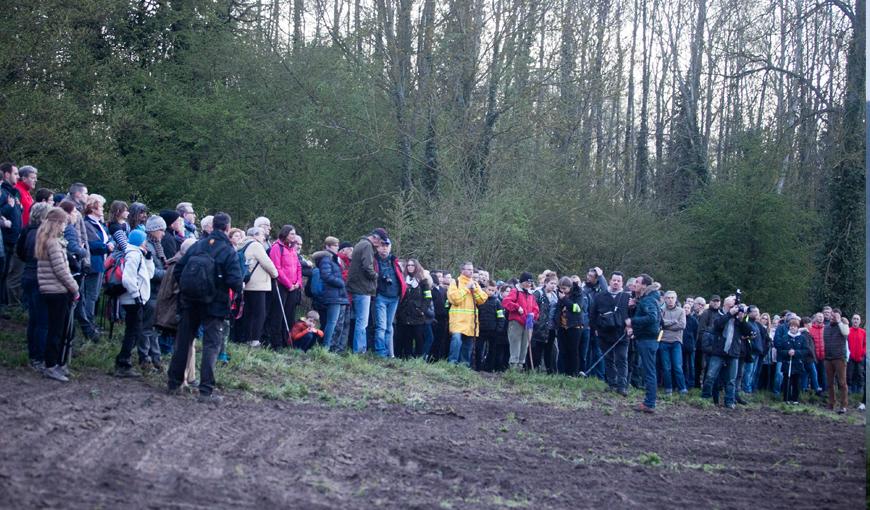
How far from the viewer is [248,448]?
9016 millimetres

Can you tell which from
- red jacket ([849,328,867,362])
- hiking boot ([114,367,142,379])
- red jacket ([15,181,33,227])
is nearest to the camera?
hiking boot ([114,367,142,379])

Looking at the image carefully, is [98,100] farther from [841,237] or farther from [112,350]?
[841,237]

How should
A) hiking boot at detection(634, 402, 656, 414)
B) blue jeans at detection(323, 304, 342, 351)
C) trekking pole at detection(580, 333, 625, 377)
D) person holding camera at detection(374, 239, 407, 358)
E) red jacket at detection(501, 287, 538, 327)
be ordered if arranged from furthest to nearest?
red jacket at detection(501, 287, 538, 327), person holding camera at detection(374, 239, 407, 358), trekking pole at detection(580, 333, 625, 377), blue jeans at detection(323, 304, 342, 351), hiking boot at detection(634, 402, 656, 414)

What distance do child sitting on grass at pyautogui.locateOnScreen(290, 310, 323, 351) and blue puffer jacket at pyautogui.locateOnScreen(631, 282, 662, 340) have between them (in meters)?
5.25

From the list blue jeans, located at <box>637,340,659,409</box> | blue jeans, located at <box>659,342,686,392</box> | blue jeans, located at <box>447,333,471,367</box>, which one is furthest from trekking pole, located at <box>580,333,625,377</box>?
blue jeans, located at <box>447,333,471,367</box>

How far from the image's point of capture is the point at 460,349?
62.2 feet

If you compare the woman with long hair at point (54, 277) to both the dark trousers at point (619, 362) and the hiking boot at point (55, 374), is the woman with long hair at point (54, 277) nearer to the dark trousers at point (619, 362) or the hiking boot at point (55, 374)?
the hiking boot at point (55, 374)

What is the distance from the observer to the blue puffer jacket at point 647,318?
1523cm

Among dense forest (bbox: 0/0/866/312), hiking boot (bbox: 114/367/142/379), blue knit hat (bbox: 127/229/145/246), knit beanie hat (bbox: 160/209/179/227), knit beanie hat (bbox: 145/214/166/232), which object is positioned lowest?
hiking boot (bbox: 114/367/142/379)

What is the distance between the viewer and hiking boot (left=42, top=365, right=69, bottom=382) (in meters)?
11.2

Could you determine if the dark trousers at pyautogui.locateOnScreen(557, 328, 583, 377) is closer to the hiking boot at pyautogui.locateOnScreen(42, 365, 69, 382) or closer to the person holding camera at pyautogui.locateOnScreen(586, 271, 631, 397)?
the person holding camera at pyautogui.locateOnScreen(586, 271, 631, 397)

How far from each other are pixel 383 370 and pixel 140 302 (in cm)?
500

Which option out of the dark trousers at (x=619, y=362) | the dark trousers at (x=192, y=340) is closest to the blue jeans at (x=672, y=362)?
the dark trousers at (x=619, y=362)

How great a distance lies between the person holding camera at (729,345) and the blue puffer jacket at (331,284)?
7382 millimetres
